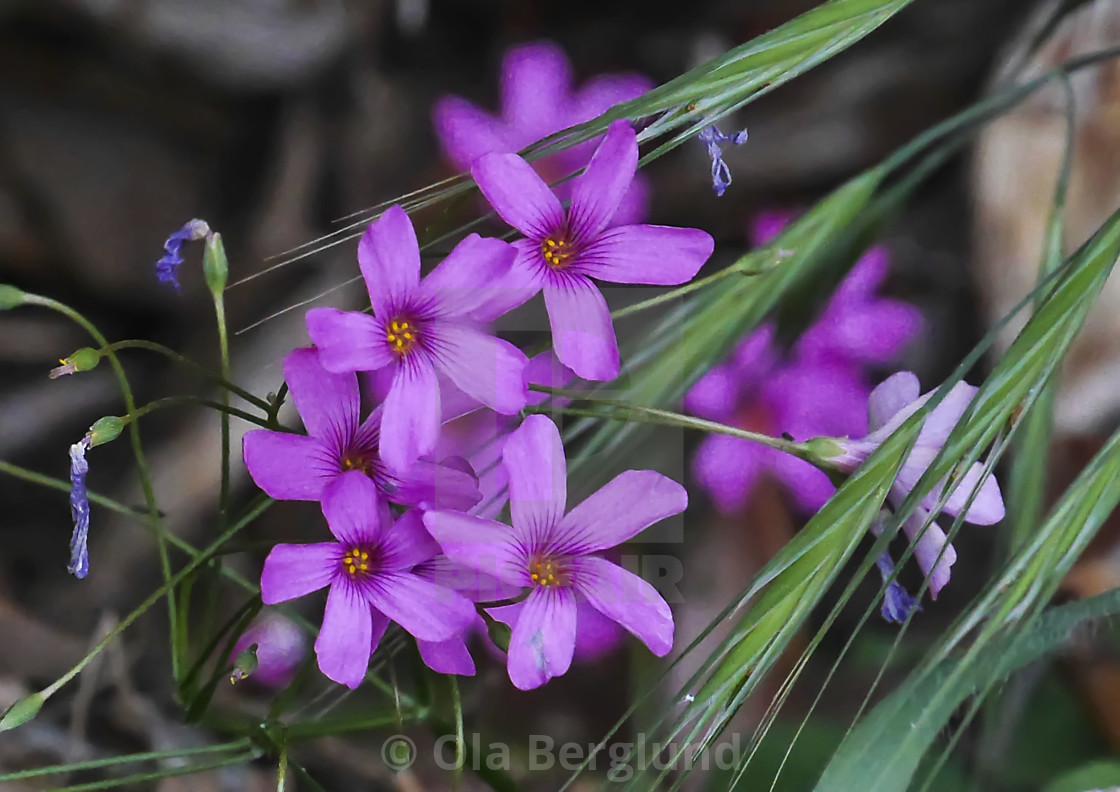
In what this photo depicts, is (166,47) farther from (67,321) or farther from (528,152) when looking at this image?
(528,152)

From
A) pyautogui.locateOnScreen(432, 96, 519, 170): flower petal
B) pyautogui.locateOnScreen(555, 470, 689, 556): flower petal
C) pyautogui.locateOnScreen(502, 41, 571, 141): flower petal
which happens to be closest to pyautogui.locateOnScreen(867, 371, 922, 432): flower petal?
pyautogui.locateOnScreen(555, 470, 689, 556): flower petal

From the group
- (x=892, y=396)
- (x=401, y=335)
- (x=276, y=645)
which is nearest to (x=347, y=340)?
(x=401, y=335)

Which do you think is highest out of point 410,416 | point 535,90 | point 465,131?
point 535,90

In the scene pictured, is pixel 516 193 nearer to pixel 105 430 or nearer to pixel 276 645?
pixel 105 430

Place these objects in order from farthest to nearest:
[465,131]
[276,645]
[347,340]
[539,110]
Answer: [539,110]
[465,131]
[276,645]
[347,340]

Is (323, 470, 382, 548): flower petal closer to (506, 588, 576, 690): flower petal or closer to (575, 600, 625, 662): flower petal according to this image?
(506, 588, 576, 690): flower petal

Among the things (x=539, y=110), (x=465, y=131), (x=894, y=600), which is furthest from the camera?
(x=539, y=110)

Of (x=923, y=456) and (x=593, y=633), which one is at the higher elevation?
(x=593, y=633)

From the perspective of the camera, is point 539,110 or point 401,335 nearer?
point 401,335
